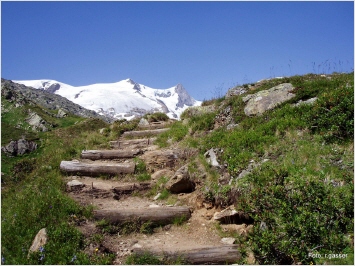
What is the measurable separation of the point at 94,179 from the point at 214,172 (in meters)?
4.21

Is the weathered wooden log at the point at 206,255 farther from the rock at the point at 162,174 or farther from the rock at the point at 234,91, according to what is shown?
the rock at the point at 234,91

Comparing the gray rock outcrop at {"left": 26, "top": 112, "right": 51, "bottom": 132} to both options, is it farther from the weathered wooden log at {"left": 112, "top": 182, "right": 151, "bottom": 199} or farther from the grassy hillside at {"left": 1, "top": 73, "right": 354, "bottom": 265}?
the weathered wooden log at {"left": 112, "top": 182, "right": 151, "bottom": 199}

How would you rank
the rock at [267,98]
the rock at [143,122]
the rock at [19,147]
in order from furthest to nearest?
the rock at [143,122] < the rock at [19,147] < the rock at [267,98]

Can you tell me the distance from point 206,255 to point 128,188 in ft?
13.8

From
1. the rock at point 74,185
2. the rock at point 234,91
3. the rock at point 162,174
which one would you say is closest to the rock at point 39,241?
the rock at point 74,185

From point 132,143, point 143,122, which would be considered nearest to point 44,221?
point 132,143

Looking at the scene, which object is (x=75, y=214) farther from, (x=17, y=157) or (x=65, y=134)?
(x=65, y=134)

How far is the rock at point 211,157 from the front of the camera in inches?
395

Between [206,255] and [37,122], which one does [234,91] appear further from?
[37,122]

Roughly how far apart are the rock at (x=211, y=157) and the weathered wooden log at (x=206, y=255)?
11.6 feet

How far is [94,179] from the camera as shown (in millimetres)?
10844

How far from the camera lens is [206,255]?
6625 mm

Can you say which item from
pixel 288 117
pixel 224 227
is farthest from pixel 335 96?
pixel 224 227

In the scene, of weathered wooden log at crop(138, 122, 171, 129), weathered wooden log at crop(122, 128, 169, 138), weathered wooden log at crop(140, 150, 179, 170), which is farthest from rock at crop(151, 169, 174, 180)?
weathered wooden log at crop(138, 122, 171, 129)
